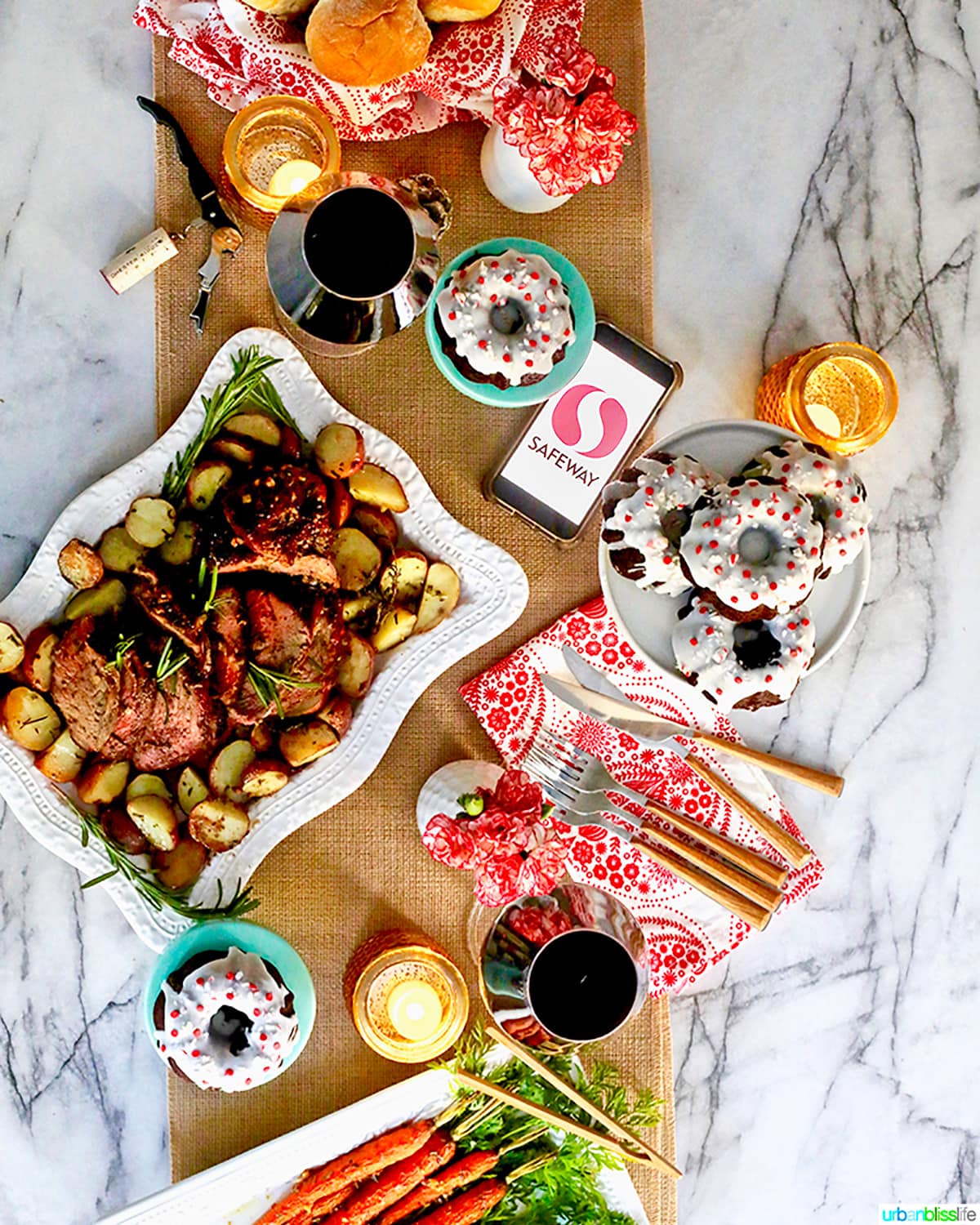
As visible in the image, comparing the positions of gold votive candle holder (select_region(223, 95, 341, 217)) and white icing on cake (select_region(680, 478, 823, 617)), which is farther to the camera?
gold votive candle holder (select_region(223, 95, 341, 217))

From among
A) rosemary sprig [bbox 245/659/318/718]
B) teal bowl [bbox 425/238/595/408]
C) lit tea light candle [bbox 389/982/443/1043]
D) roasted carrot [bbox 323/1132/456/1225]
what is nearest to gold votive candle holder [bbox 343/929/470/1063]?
lit tea light candle [bbox 389/982/443/1043]

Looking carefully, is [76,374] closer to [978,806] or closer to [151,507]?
[151,507]

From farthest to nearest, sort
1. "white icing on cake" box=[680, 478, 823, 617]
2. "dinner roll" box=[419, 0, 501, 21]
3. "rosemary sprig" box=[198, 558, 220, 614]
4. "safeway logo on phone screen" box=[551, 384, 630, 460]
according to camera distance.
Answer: "safeway logo on phone screen" box=[551, 384, 630, 460] → "rosemary sprig" box=[198, 558, 220, 614] → "dinner roll" box=[419, 0, 501, 21] → "white icing on cake" box=[680, 478, 823, 617]

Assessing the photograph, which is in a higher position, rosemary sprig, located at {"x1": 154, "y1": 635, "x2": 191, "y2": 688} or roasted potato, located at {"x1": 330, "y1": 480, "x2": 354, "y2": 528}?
roasted potato, located at {"x1": 330, "y1": 480, "x2": 354, "y2": 528}

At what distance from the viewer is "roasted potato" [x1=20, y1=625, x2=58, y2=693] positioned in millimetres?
1268

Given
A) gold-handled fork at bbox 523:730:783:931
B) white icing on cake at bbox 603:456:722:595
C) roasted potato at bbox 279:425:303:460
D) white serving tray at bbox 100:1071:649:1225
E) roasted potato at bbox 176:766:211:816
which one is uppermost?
white icing on cake at bbox 603:456:722:595

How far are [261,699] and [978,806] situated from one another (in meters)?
0.91

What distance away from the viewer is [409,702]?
1.33 meters

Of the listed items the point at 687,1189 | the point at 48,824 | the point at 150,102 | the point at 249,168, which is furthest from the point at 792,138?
the point at 687,1189

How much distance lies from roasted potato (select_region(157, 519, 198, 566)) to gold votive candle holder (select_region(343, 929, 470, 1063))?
510 millimetres

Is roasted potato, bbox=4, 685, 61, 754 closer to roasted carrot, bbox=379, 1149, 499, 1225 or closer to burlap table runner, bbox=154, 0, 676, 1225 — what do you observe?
burlap table runner, bbox=154, 0, 676, 1225

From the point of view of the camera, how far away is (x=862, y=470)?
1420mm

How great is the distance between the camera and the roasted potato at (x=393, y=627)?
1311 millimetres

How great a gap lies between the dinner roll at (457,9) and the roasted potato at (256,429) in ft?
1.49
